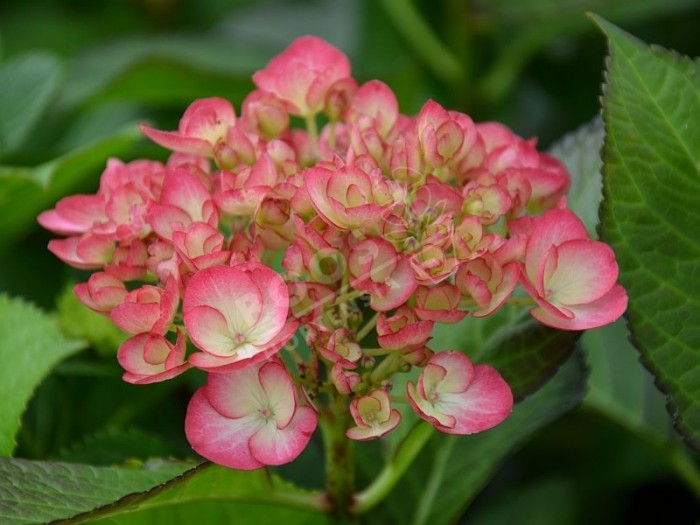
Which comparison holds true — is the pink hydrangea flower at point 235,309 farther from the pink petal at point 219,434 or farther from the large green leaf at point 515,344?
the large green leaf at point 515,344

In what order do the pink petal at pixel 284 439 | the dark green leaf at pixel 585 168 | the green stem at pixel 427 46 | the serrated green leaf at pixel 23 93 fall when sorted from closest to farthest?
1. the pink petal at pixel 284 439
2. the dark green leaf at pixel 585 168
3. the serrated green leaf at pixel 23 93
4. the green stem at pixel 427 46

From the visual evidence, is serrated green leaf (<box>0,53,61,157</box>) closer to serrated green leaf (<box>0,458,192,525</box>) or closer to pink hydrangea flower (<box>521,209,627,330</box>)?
serrated green leaf (<box>0,458,192,525</box>)

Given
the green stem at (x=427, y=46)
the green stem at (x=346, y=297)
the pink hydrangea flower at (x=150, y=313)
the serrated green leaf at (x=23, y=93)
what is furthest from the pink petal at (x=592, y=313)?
the green stem at (x=427, y=46)

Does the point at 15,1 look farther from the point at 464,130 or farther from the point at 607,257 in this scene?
the point at 607,257

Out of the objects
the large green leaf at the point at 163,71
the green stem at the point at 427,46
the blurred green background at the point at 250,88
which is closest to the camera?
the blurred green background at the point at 250,88

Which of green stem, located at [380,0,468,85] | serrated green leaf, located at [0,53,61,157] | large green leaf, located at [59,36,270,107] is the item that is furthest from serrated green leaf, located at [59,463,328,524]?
green stem, located at [380,0,468,85]

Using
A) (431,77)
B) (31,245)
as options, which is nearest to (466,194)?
(31,245)

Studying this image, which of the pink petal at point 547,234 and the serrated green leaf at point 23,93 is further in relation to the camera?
the serrated green leaf at point 23,93
